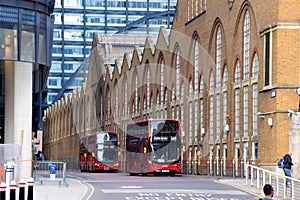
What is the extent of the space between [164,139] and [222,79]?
713 centimetres

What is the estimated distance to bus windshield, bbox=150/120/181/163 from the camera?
5822cm

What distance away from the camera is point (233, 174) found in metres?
56.4

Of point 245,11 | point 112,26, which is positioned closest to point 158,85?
point 245,11

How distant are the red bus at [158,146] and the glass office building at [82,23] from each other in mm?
106980

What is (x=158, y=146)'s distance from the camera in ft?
191

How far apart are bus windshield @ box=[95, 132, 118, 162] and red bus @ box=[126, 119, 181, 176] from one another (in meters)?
15.3

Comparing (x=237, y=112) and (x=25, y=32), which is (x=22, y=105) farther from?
(x=237, y=112)

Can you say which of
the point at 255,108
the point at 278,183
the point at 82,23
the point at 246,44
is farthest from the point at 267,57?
the point at 82,23

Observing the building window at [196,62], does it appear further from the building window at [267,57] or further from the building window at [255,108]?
the building window at [267,57]

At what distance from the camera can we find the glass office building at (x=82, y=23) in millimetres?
169000

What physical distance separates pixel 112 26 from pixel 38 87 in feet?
382

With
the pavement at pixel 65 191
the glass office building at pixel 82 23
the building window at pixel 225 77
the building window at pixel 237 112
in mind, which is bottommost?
the pavement at pixel 65 191

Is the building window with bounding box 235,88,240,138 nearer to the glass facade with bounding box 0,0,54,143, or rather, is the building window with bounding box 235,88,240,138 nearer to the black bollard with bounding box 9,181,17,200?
the glass facade with bounding box 0,0,54,143

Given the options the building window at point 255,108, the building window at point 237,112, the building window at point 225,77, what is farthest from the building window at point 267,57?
the building window at point 225,77
